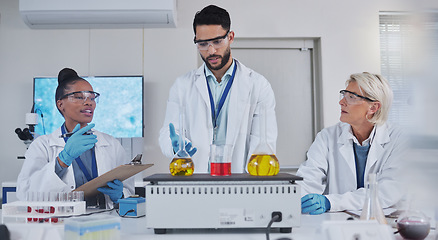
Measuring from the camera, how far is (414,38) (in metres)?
0.43

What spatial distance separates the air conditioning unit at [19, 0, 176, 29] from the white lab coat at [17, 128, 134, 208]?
156 centimetres

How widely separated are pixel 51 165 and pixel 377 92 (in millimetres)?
1694

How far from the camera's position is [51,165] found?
6.08 feet

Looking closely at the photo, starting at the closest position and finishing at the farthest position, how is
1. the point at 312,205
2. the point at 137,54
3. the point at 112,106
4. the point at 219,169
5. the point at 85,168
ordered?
the point at 219,169
the point at 312,205
the point at 85,168
the point at 112,106
the point at 137,54

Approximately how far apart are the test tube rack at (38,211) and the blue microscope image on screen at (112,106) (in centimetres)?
232

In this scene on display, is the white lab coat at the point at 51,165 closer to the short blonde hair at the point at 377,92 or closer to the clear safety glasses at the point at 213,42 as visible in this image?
the clear safety glasses at the point at 213,42

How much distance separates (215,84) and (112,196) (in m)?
1.00

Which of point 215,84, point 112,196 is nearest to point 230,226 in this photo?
point 112,196

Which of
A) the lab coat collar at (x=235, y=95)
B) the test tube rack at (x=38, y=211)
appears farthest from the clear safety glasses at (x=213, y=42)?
the test tube rack at (x=38, y=211)

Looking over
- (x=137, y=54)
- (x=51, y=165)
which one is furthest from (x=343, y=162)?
(x=137, y=54)

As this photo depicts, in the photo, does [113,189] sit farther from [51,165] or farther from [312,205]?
[312,205]

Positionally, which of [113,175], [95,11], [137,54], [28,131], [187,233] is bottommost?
[187,233]

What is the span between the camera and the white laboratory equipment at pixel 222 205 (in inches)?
42.7

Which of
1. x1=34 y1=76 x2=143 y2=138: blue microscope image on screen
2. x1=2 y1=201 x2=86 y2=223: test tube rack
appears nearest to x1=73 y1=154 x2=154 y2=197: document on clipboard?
x1=2 y1=201 x2=86 y2=223: test tube rack
